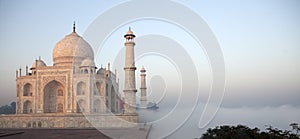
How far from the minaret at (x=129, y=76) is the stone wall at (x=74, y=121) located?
1034 mm

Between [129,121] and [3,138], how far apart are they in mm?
8956

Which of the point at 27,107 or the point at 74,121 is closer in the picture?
the point at 74,121

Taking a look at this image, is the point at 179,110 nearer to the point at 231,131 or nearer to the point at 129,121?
the point at 129,121

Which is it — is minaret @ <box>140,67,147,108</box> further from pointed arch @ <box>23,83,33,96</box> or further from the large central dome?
pointed arch @ <box>23,83,33,96</box>

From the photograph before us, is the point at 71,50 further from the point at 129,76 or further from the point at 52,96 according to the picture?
the point at 129,76

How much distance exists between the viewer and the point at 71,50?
2797 centimetres

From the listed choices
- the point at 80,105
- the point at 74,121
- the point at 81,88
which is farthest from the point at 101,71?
the point at 74,121

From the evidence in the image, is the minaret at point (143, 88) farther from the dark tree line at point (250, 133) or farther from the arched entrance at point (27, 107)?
the dark tree line at point (250, 133)

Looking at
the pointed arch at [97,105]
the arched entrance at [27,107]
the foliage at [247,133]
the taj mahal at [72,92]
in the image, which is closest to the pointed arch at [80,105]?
the taj mahal at [72,92]

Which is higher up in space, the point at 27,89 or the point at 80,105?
the point at 27,89

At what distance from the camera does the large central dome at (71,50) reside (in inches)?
1096

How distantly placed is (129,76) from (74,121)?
5.17m

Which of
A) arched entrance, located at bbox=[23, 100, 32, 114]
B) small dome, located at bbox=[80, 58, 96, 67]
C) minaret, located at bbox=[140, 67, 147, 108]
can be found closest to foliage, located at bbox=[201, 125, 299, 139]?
small dome, located at bbox=[80, 58, 96, 67]

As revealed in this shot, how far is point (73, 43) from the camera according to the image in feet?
92.8
